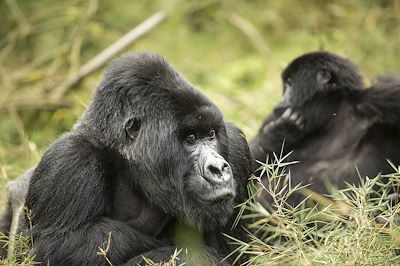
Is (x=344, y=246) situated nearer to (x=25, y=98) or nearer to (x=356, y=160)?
(x=356, y=160)

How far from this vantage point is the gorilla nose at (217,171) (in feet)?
11.9

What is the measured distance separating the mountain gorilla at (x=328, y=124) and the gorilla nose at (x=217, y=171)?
5.78 feet

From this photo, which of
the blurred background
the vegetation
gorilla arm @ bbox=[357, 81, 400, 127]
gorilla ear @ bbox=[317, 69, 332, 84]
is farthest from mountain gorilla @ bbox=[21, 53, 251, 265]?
the blurred background

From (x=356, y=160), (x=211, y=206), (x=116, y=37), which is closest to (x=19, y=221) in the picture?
(x=211, y=206)

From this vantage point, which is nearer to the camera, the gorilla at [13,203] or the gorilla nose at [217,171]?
the gorilla nose at [217,171]

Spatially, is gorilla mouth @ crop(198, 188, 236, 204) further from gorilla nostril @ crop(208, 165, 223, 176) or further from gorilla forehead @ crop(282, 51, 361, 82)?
gorilla forehead @ crop(282, 51, 361, 82)

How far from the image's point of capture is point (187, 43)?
10.5 m

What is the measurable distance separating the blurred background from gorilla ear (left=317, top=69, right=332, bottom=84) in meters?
1.59

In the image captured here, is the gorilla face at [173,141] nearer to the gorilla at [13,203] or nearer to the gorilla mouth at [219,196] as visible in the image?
the gorilla mouth at [219,196]

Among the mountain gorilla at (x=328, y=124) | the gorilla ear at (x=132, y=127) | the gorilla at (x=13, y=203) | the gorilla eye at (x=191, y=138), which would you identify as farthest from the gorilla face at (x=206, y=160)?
the mountain gorilla at (x=328, y=124)

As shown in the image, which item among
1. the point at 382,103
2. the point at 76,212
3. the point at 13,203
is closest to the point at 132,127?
the point at 76,212

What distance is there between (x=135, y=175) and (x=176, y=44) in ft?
20.4

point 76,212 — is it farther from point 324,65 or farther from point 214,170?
point 324,65

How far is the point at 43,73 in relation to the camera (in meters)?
8.35
